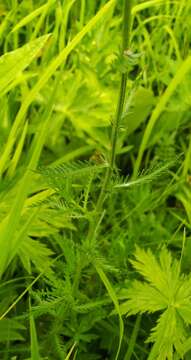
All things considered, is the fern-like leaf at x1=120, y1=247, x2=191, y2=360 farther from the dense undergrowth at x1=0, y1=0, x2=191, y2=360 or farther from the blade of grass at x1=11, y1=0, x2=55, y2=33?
the blade of grass at x1=11, y1=0, x2=55, y2=33

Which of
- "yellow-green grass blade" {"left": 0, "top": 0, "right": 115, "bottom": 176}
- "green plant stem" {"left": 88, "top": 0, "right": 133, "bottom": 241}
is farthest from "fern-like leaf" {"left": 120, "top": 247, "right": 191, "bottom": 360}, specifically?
"yellow-green grass blade" {"left": 0, "top": 0, "right": 115, "bottom": 176}

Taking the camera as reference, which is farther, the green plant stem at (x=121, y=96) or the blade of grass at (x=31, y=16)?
the blade of grass at (x=31, y=16)

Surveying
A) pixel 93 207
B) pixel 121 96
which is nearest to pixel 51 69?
pixel 121 96

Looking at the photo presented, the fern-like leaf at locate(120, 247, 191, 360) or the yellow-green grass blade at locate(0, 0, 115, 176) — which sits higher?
the yellow-green grass blade at locate(0, 0, 115, 176)

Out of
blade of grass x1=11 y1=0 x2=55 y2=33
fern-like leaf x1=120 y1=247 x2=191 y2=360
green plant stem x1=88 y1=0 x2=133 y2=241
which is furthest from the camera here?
blade of grass x1=11 y1=0 x2=55 y2=33

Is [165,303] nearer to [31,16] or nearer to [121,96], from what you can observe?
[121,96]

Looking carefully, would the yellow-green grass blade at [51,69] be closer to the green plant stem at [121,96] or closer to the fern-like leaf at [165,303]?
the green plant stem at [121,96]

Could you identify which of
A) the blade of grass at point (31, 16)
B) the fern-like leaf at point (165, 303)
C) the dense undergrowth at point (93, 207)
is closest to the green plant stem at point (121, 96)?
the dense undergrowth at point (93, 207)

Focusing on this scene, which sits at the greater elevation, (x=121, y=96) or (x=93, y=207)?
(x=121, y=96)

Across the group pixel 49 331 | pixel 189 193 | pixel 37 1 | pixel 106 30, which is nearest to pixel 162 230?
pixel 189 193
